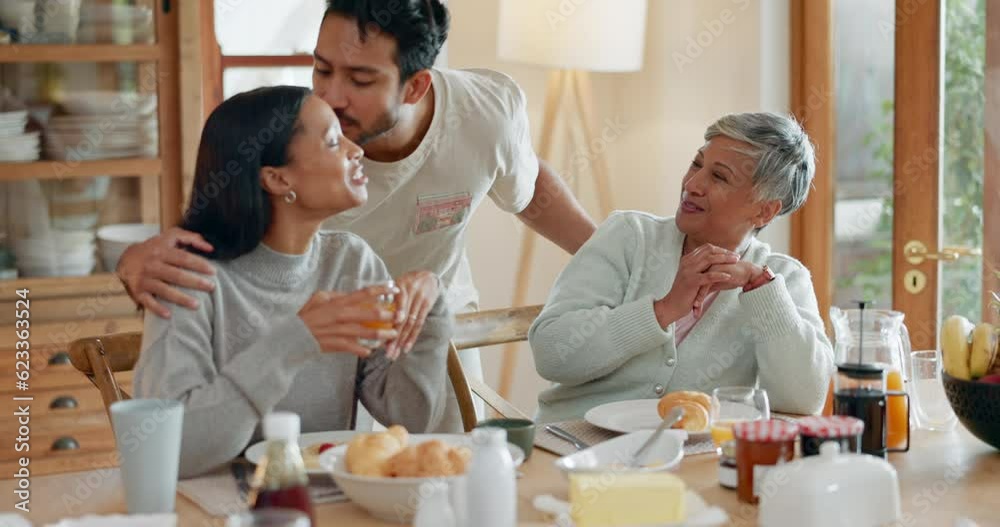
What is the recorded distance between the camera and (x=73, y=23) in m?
Result: 3.45

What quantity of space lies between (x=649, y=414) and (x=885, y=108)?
1.69 meters

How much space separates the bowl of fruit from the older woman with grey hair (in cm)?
36

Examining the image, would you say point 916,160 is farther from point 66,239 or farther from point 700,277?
point 66,239

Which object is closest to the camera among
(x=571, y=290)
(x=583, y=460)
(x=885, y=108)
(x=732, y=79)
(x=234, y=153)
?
(x=583, y=460)

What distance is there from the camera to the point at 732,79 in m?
3.67

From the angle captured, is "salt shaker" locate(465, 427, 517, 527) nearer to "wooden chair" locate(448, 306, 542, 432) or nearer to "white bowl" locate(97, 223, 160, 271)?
"wooden chair" locate(448, 306, 542, 432)

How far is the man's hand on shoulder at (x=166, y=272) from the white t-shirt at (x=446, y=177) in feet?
1.89

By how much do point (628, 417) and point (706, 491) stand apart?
35 cm

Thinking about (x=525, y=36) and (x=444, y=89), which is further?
(x=525, y=36)

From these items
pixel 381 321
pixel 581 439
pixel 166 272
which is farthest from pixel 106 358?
pixel 581 439

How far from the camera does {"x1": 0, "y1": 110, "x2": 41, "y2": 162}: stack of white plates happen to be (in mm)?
3385

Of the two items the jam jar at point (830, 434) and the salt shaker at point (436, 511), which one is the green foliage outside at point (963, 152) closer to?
the jam jar at point (830, 434)

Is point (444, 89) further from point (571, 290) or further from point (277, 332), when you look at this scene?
point (277, 332)

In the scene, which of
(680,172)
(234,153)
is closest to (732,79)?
Answer: (680,172)
